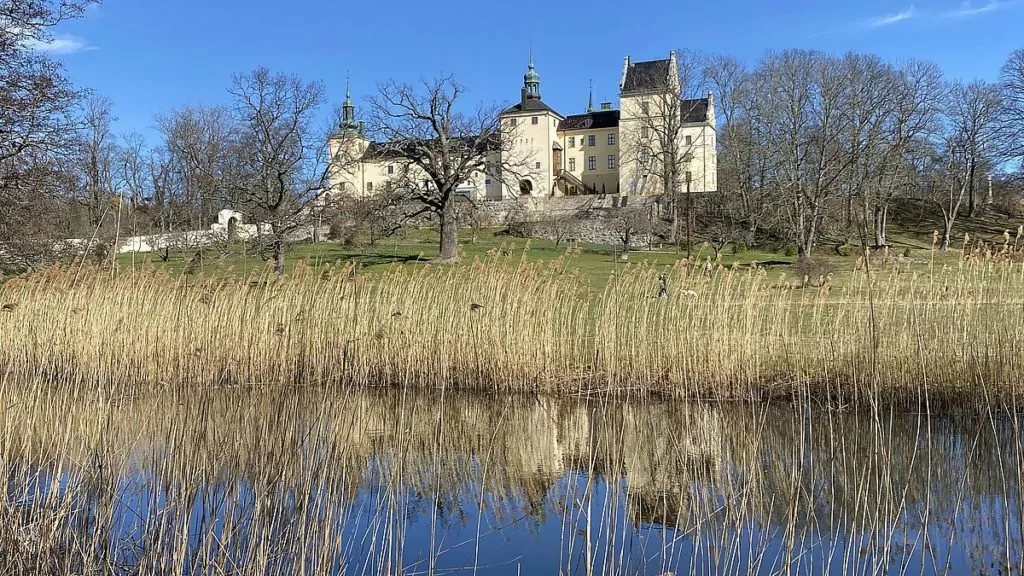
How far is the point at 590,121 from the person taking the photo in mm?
58188

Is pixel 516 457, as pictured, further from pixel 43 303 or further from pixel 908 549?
pixel 43 303

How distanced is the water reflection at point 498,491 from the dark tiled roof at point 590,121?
51553mm

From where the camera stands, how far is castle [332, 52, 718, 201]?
43156 mm

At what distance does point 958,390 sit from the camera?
23.7ft

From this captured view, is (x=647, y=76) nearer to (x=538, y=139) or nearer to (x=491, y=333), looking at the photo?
(x=538, y=139)

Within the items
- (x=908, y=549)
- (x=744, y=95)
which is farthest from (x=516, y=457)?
(x=744, y=95)

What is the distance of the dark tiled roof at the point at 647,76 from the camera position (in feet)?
146

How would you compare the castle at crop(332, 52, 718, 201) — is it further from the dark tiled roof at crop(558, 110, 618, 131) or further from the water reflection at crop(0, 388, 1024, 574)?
the water reflection at crop(0, 388, 1024, 574)

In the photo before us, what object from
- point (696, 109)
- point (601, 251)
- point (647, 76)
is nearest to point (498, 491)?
point (601, 251)

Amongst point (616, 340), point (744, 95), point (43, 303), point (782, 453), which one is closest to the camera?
point (782, 453)

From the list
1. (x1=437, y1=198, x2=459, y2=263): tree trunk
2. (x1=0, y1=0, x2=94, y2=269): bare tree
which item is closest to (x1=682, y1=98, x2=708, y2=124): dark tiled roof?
(x1=437, y1=198, x2=459, y2=263): tree trunk

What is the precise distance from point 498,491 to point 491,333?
3243mm

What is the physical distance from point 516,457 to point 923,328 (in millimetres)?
4099

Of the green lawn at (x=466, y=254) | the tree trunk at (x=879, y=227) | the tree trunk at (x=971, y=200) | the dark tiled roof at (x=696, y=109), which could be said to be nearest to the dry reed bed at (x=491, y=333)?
the green lawn at (x=466, y=254)
